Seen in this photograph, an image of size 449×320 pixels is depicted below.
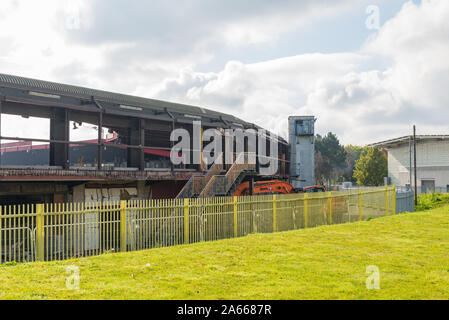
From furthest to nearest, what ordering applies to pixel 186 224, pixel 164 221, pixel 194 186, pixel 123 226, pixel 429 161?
pixel 429 161
pixel 194 186
pixel 186 224
pixel 164 221
pixel 123 226

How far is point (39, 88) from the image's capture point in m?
18.3

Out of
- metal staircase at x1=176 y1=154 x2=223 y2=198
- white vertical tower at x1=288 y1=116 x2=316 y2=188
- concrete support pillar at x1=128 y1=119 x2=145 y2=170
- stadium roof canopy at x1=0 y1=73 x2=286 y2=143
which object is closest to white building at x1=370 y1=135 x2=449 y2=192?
white vertical tower at x1=288 y1=116 x2=316 y2=188

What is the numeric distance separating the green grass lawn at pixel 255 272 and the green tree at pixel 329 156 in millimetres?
69470

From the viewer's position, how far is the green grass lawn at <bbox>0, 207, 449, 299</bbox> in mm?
6957

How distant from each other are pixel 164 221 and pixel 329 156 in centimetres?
7451

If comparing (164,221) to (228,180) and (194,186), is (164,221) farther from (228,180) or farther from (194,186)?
(228,180)

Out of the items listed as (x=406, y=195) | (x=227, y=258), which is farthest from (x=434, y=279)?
(x=406, y=195)

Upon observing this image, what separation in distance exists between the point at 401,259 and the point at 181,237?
21.3 feet

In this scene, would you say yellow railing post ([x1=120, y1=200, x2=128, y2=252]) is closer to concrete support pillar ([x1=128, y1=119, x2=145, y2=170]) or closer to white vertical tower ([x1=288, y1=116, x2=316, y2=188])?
concrete support pillar ([x1=128, y1=119, x2=145, y2=170])

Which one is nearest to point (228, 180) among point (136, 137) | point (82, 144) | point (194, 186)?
point (194, 186)

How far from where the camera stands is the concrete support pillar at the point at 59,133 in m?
19.0

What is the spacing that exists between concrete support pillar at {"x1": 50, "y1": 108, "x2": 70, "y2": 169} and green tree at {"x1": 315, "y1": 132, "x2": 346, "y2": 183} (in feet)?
218

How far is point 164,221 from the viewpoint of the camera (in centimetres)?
1264
